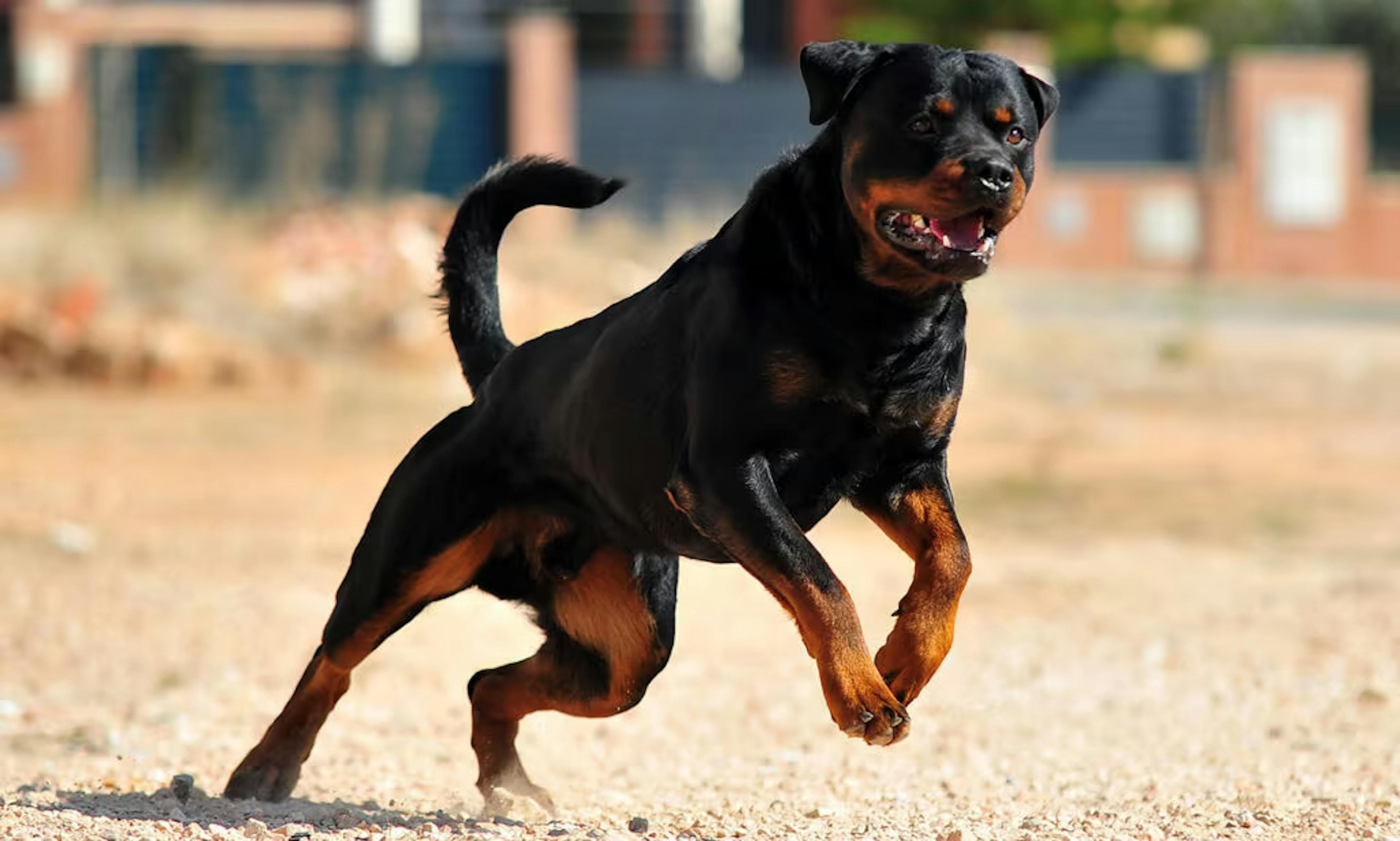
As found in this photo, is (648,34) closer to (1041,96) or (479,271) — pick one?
(479,271)

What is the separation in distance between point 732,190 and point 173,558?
16.1m

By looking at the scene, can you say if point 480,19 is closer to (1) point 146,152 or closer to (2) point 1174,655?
(1) point 146,152

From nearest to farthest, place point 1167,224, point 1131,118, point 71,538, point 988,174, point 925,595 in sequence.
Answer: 1. point 988,174
2. point 925,595
3. point 71,538
4. point 1167,224
5. point 1131,118

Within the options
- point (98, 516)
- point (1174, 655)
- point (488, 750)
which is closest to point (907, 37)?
point (98, 516)

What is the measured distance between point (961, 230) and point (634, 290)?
46.8 feet

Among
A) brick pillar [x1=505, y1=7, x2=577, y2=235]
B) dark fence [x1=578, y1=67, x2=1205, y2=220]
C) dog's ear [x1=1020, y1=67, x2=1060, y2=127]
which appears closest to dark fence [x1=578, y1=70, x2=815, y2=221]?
dark fence [x1=578, y1=67, x2=1205, y2=220]

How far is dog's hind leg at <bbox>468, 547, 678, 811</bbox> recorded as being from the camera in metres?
5.18

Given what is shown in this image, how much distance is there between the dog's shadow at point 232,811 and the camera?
491cm

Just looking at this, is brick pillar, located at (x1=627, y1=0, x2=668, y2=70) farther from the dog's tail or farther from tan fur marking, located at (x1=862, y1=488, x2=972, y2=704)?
tan fur marking, located at (x1=862, y1=488, x2=972, y2=704)

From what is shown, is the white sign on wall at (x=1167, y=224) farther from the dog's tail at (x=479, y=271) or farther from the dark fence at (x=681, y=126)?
the dog's tail at (x=479, y=271)

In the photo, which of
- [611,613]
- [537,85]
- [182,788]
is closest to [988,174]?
[611,613]

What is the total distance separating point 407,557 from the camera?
515 cm

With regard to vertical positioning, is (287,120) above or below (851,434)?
below

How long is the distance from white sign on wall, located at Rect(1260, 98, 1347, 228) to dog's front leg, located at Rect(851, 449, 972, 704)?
24.5 metres
